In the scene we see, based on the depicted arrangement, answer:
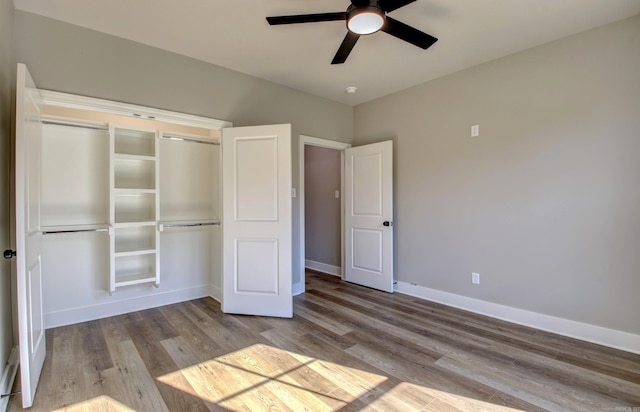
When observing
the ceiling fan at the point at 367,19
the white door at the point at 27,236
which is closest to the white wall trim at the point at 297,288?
the white door at the point at 27,236

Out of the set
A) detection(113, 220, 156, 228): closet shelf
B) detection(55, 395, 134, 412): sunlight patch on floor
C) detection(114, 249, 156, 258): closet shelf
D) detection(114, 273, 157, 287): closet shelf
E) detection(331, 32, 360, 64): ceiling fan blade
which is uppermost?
detection(331, 32, 360, 64): ceiling fan blade

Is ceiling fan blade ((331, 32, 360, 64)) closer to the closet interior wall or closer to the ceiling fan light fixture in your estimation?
the ceiling fan light fixture

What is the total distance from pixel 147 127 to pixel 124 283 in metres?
1.84

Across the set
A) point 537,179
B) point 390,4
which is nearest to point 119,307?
point 390,4

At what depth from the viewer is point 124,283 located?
10.7 feet

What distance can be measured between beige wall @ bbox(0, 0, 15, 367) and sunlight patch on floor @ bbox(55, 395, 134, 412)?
557 mm

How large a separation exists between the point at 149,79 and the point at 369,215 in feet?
10.2

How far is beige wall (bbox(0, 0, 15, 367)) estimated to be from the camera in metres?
2.07

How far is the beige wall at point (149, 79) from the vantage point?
2.59 m

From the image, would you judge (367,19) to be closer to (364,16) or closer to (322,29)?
(364,16)

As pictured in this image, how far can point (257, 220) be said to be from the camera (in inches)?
134

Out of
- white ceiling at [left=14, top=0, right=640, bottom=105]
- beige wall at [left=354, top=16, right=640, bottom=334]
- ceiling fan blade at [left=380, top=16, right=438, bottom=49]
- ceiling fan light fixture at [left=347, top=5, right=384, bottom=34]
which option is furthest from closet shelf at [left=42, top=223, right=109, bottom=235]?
beige wall at [left=354, top=16, right=640, bottom=334]

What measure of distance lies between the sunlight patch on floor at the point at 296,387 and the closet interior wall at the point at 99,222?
167 centimetres

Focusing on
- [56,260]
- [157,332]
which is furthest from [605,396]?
[56,260]
